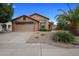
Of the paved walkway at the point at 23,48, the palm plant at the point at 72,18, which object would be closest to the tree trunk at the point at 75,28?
the palm plant at the point at 72,18

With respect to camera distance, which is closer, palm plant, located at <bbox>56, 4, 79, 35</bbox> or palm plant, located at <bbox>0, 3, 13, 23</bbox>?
palm plant, located at <bbox>56, 4, 79, 35</bbox>

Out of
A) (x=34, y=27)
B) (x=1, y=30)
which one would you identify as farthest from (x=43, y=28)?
(x=1, y=30)

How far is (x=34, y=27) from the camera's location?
521cm

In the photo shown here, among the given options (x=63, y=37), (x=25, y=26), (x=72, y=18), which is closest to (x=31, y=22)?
(x=25, y=26)

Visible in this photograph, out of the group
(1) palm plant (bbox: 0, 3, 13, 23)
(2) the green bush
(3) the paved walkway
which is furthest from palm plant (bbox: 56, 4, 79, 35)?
(1) palm plant (bbox: 0, 3, 13, 23)

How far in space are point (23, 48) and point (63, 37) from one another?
2.66ft

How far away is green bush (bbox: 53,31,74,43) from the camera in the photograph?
5074 mm

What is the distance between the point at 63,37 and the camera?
5.10m

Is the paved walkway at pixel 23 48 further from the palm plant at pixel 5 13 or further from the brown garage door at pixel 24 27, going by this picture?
the palm plant at pixel 5 13

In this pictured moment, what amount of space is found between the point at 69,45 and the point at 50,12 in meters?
0.75

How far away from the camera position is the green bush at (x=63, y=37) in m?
5.07

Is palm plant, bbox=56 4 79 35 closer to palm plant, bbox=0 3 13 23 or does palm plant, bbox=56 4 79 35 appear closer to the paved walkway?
the paved walkway

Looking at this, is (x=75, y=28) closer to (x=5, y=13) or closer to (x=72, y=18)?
(x=72, y=18)

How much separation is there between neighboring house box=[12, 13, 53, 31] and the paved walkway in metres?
0.14
